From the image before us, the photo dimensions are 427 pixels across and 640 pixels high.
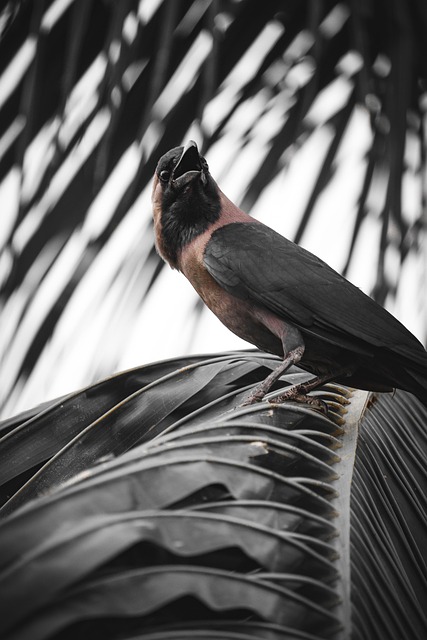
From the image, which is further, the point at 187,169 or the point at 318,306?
the point at 187,169

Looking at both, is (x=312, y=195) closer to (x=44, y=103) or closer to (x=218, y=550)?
(x=44, y=103)

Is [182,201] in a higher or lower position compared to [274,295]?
higher

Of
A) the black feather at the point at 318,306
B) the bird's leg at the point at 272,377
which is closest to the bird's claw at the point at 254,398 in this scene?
the bird's leg at the point at 272,377

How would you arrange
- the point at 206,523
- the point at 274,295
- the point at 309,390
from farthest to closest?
1. the point at 274,295
2. the point at 309,390
3. the point at 206,523

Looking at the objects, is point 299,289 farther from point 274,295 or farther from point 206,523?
point 206,523

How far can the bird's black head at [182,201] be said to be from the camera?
2.30 metres

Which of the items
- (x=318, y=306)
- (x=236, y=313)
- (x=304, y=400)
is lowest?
(x=304, y=400)

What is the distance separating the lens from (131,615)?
2.72 feet

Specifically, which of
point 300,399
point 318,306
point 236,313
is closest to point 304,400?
point 300,399

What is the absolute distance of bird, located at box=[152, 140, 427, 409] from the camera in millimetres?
1901

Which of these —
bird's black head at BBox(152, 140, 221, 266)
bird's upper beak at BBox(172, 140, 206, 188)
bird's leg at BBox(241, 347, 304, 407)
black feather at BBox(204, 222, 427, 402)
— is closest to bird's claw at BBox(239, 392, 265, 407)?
bird's leg at BBox(241, 347, 304, 407)

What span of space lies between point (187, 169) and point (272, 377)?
85cm

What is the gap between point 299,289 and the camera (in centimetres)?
206

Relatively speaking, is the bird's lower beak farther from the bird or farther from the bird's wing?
the bird's wing
